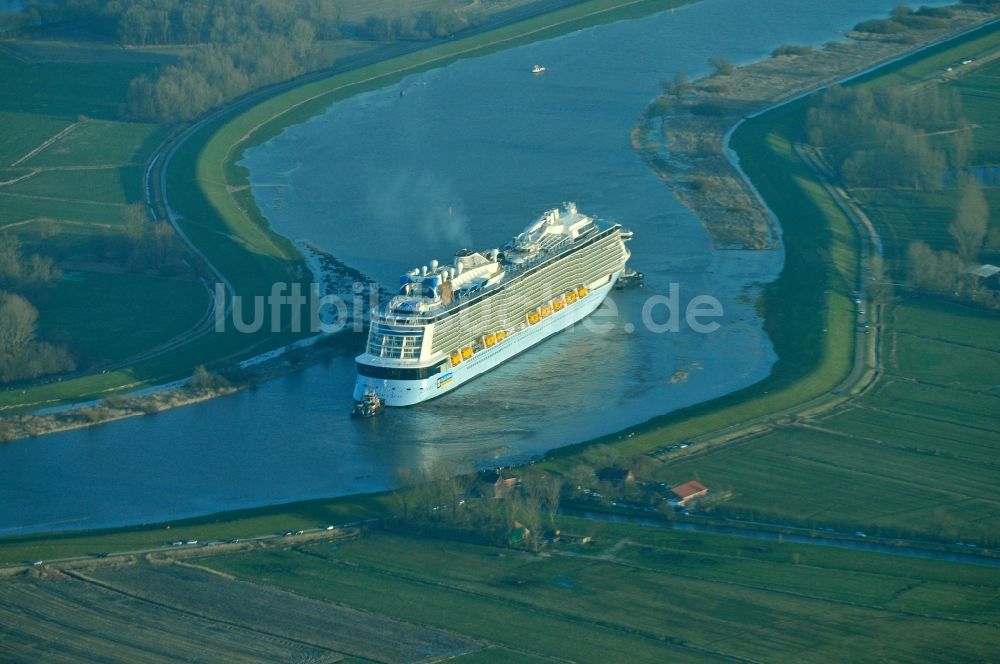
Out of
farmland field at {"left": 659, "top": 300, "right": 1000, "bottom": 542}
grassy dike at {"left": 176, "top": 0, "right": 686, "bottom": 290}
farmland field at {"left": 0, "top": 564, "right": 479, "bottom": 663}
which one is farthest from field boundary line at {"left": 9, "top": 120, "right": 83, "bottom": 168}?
farmland field at {"left": 659, "top": 300, "right": 1000, "bottom": 542}

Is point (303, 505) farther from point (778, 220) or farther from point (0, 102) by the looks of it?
point (0, 102)

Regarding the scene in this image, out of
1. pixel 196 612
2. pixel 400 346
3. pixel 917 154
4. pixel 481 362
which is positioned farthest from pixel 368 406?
pixel 917 154

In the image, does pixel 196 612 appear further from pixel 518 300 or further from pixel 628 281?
pixel 628 281

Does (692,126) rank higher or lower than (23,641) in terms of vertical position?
higher

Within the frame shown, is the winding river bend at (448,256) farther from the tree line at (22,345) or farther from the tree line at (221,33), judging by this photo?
the tree line at (221,33)

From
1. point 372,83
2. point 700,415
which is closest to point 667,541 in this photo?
point 700,415

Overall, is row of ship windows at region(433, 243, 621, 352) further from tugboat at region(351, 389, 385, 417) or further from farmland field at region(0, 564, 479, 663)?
A: farmland field at region(0, 564, 479, 663)
